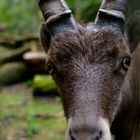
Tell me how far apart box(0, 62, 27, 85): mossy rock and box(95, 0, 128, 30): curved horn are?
9.24m

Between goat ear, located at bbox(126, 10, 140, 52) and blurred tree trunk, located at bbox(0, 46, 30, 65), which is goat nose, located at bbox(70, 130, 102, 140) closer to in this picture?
goat ear, located at bbox(126, 10, 140, 52)

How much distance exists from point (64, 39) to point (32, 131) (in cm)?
558

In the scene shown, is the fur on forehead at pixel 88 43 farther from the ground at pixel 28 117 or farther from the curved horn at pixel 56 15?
the ground at pixel 28 117

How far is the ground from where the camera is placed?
11.6 meters

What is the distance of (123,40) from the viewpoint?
21.8 feet

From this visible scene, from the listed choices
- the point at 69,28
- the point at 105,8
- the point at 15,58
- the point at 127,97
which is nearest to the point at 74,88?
the point at 69,28

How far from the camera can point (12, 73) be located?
1595cm

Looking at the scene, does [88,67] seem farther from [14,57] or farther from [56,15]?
[14,57]

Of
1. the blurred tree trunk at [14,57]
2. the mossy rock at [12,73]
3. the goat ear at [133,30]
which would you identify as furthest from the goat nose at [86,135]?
the blurred tree trunk at [14,57]

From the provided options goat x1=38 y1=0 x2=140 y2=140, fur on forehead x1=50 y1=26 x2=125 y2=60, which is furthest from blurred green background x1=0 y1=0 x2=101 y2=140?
fur on forehead x1=50 y1=26 x2=125 y2=60

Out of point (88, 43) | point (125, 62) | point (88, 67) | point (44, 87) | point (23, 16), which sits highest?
point (88, 43)

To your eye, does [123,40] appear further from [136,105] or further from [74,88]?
[136,105]

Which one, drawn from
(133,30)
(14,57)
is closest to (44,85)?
(14,57)

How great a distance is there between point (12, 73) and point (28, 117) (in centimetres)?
348
